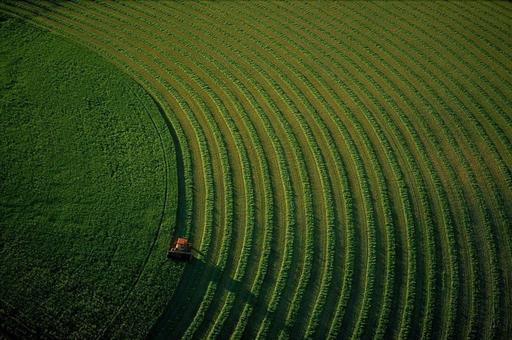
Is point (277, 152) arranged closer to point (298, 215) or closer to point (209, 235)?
point (298, 215)

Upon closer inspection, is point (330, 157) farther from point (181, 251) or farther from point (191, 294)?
point (191, 294)

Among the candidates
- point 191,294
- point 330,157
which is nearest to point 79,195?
point 191,294

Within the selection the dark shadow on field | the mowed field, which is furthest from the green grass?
the mowed field

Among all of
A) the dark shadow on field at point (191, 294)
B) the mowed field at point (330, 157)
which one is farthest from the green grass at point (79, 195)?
the mowed field at point (330, 157)

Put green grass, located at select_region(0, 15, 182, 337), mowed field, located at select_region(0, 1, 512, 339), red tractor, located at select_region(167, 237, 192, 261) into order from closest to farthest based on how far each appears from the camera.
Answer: green grass, located at select_region(0, 15, 182, 337)
mowed field, located at select_region(0, 1, 512, 339)
red tractor, located at select_region(167, 237, 192, 261)

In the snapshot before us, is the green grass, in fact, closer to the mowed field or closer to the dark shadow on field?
the dark shadow on field

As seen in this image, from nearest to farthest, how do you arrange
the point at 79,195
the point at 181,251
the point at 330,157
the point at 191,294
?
the point at 191,294
the point at 181,251
the point at 79,195
the point at 330,157

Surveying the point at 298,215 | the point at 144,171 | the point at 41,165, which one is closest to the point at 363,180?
the point at 298,215
